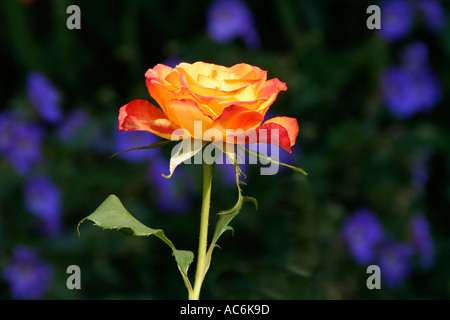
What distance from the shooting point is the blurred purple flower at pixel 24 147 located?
0.98 metres

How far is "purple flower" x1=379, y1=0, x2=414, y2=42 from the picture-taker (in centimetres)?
136

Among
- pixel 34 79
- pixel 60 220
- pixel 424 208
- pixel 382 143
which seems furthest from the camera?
pixel 424 208

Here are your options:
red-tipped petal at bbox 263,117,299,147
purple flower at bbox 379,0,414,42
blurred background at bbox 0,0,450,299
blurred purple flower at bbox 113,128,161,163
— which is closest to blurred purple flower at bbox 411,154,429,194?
blurred background at bbox 0,0,450,299

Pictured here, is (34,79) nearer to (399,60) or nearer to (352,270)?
(352,270)

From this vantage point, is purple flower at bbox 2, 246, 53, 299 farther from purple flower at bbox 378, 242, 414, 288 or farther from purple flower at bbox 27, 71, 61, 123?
purple flower at bbox 378, 242, 414, 288

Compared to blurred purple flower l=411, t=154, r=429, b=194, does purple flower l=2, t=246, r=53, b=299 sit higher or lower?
lower

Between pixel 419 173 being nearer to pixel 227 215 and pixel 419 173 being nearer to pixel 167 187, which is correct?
pixel 167 187

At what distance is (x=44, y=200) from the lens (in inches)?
40.6

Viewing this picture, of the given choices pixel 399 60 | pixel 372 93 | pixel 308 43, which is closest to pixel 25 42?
pixel 308 43

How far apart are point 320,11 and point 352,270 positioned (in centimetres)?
62

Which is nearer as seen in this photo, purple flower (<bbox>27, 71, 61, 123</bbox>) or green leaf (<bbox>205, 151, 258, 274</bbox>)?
green leaf (<bbox>205, 151, 258, 274</bbox>)

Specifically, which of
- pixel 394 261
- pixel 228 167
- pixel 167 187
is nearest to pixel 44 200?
pixel 167 187

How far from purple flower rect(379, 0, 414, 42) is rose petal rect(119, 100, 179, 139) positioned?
3.91 feet

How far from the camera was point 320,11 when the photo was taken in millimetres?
1438
